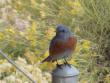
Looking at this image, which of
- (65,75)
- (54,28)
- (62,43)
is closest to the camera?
(65,75)

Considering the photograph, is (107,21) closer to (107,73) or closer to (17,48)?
(107,73)

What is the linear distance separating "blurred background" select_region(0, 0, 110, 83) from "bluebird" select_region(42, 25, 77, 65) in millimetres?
917

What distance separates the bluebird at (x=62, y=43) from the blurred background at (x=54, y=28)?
0.92m

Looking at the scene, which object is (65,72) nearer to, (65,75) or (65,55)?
(65,75)

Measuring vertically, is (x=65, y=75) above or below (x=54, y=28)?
above

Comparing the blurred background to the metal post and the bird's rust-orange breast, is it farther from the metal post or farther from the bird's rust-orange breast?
the metal post

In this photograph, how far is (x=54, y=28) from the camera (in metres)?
3.30

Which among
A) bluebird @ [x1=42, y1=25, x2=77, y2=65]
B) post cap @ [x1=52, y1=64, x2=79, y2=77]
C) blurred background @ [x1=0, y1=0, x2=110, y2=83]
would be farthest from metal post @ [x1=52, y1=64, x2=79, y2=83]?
blurred background @ [x1=0, y1=0, x2=110, y2=83]

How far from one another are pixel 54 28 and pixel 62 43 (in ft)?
5.23

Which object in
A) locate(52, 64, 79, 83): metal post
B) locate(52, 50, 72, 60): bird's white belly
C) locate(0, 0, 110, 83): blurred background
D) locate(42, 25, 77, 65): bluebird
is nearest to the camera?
locate(52, 64, 79, 83): metal post

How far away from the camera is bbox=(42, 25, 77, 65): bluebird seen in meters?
1.61

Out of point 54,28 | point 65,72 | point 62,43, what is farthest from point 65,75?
point 54,28

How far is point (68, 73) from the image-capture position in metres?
1.44

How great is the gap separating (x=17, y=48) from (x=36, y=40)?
0.16 m
